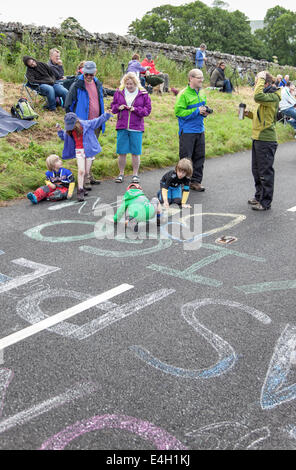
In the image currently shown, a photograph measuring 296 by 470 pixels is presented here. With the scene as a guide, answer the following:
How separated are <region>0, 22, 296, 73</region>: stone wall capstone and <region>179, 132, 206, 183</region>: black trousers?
9323 millimetres

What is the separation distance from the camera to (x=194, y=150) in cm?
840

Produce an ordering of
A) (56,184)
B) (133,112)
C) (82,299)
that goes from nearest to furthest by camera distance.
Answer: (82,299), (56,184), (133,112)

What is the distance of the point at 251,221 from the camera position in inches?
258

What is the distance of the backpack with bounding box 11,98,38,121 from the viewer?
34.3ft

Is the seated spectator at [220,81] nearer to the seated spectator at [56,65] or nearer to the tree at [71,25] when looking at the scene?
the tree at [71,25]

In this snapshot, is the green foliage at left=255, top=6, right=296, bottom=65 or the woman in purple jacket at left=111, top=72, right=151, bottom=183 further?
the green foliage at left=255, top=6, right=296, bottom=65

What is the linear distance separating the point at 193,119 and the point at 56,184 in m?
2.68

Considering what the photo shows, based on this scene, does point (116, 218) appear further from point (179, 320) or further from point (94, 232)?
point (179, 320)

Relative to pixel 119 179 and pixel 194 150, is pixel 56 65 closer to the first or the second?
pixel 119 179

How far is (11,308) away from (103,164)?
5772mm

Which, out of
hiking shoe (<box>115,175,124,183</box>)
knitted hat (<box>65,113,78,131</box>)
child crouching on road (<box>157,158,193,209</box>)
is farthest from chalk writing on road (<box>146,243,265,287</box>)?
hiking shoe (<box>115,175,124,183</box>)

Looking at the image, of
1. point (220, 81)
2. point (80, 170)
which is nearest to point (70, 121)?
point (80, 170)

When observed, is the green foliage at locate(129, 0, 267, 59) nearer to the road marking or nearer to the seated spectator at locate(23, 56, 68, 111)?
the seated spectator at locate(23, 56, 68, 111)
